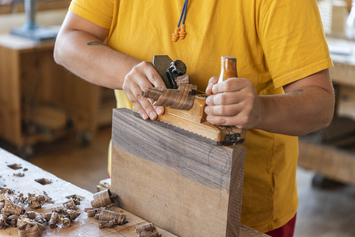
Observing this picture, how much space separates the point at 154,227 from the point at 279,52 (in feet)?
1.56

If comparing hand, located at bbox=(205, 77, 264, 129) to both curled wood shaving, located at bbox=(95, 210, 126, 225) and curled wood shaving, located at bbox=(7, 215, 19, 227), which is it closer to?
curled wood shaving, located at bbox=(95, 210, 126, 225)

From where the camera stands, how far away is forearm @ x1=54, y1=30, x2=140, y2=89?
39.9 inches

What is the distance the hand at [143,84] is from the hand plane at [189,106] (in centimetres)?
2

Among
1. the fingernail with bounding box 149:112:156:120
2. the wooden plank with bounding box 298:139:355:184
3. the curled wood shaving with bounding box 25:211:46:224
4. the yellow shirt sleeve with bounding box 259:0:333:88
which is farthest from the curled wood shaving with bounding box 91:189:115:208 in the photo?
the wooden plank with bounding box 298:139:355:184

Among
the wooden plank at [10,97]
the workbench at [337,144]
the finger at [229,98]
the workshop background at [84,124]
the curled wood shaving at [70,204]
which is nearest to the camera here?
the finger at [229,98]

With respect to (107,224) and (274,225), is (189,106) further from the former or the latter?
(274,225)

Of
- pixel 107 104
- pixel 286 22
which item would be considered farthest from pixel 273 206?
pixel 107 104

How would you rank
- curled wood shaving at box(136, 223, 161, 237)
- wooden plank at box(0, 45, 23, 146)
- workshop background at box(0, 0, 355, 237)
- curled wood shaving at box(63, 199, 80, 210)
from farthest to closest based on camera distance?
wooden plank at box(0, 45, 23, 146) < workshop background at box(0, 0, 355, 237) < curled wood shaving at box(63, 199, 80, 210) < curled wood shaving at box(136, 223, 161, 237)

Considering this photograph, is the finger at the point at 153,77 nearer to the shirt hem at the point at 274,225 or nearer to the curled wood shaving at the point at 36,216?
the curled wood shaving at the point at 36,216

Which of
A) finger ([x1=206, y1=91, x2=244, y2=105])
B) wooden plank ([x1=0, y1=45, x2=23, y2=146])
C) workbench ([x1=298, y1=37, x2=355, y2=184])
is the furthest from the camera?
wooden plank ([x1=0, y1=45, x2=23, y2=146])

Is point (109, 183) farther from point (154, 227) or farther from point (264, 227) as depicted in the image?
point (264, 227)

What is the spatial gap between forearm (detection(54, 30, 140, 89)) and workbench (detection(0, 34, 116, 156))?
5.92 feet

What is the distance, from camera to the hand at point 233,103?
0.77 metres

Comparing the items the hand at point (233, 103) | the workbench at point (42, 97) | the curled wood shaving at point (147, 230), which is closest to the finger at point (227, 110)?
the hand at point (233, 103)
